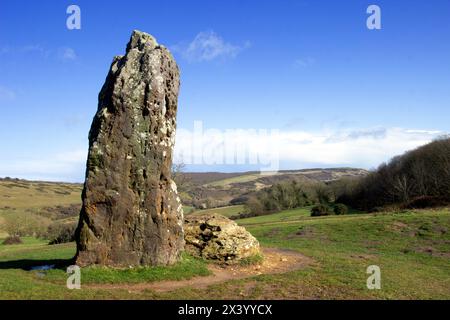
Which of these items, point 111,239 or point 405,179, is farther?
point 405,179

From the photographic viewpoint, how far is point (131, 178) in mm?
16969

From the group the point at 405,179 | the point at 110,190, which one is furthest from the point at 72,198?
the point at 110,190

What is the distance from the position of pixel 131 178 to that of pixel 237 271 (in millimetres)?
6291

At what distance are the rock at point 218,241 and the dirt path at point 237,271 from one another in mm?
727

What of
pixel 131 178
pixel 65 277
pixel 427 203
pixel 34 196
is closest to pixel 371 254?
pixel 131 178

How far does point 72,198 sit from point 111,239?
404ft

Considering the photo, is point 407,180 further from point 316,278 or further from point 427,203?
point 316,278

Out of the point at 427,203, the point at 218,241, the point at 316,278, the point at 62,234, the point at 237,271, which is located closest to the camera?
the point at 316,278

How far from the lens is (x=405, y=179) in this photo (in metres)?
64.8

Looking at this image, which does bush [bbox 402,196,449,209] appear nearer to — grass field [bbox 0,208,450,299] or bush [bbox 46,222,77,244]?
grass field [bbox 0,208,450,299]

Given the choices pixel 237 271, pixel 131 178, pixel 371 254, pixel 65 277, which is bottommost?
pixel 371 254

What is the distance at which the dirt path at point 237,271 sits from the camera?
14.9m
